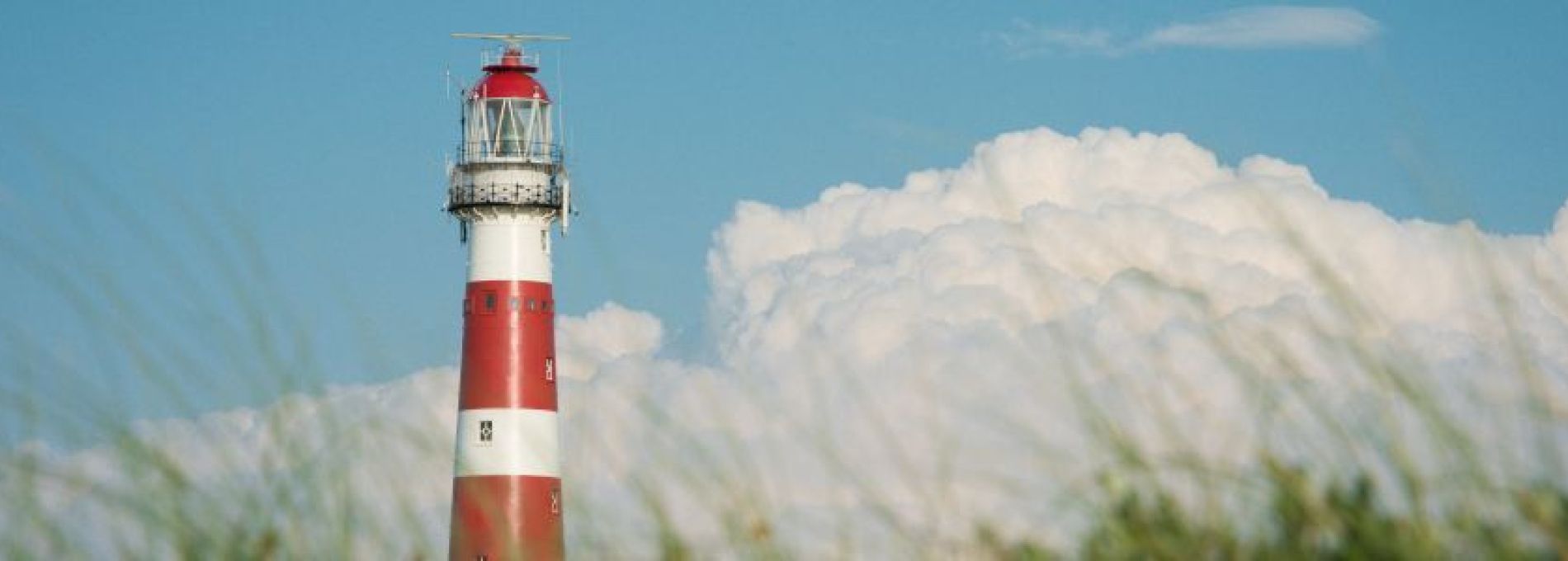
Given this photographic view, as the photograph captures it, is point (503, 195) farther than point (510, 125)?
No

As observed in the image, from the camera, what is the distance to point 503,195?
131 ft

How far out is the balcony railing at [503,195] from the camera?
3972 cm

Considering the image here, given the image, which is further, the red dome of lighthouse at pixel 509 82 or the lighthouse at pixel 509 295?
the red dome of lighthouse at pixel 509 82

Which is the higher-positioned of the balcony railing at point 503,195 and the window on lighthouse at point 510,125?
the window on lighthouse at point 510,125

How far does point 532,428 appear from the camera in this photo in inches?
1489

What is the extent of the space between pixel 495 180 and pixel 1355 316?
35601 millimetres

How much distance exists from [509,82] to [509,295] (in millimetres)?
4240

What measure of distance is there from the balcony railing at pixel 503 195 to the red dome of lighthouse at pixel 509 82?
1.56m

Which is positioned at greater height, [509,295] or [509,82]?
[509,82]

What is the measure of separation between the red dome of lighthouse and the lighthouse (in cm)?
2

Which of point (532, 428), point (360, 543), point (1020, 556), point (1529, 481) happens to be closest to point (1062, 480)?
point (1020, 556)

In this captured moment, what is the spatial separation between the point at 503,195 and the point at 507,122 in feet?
4.89

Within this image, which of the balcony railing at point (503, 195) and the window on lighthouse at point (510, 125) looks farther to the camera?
the window on lighthouse at point (510, 125)

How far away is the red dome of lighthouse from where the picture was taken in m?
40.7
